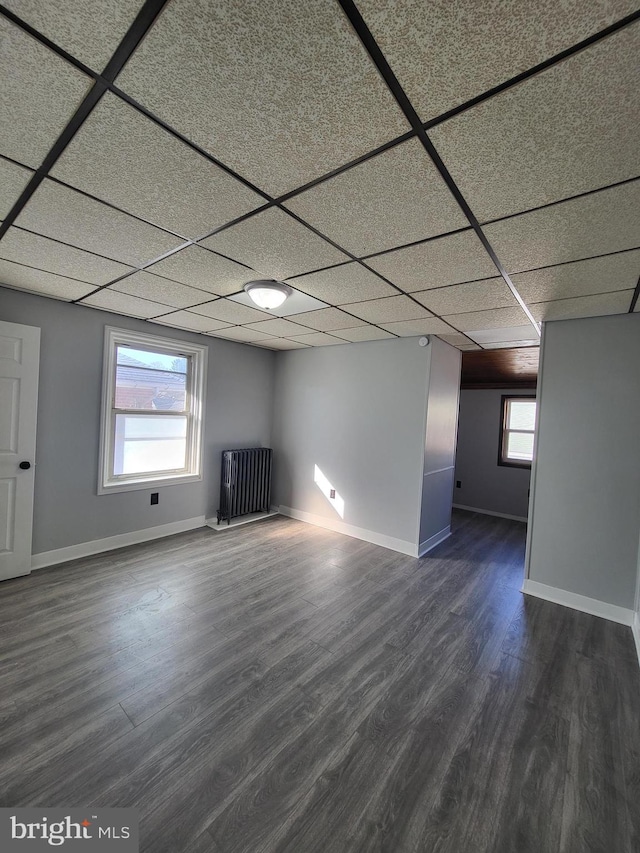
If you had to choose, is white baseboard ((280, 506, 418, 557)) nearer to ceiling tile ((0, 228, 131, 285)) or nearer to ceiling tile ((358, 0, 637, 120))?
ceiling tile ((0, 228, 131, 285))

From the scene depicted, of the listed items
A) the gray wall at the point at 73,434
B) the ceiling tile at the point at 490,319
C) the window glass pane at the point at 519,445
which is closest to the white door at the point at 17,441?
the gray wall at the point at 73,434

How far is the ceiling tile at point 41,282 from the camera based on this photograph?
8.39ft

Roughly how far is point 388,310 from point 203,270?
1.56m

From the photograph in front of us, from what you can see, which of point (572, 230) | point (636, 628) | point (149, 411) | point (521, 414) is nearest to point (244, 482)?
point (149, 411)

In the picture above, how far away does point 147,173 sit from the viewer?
4.63 ft

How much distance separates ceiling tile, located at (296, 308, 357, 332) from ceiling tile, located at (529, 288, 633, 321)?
5.15 feet

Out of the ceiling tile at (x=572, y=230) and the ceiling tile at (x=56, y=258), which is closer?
the ceiling tile at (x=572, y=230)

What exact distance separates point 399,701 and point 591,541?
84.9 inches

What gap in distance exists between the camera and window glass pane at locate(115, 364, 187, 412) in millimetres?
3826

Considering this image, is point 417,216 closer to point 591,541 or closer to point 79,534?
point 591,541

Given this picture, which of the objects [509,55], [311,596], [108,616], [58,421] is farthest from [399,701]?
[58,421]

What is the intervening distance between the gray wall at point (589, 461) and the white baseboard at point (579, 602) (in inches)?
1.8

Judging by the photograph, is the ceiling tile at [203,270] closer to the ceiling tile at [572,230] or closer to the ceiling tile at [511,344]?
the ceiling tile at [572,230]

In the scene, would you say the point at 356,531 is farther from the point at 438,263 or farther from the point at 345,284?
the point at 438,263
